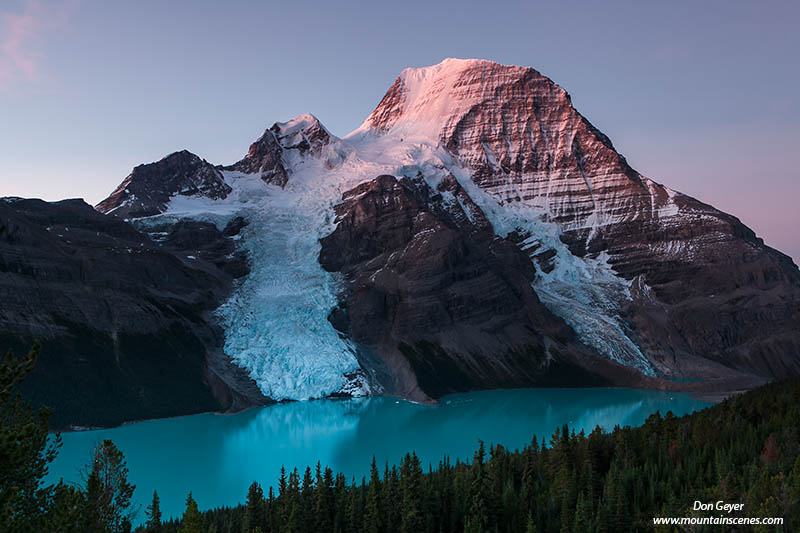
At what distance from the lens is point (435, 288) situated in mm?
149000

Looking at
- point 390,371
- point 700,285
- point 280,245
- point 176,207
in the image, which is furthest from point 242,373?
point 700,285

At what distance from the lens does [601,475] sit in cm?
5491

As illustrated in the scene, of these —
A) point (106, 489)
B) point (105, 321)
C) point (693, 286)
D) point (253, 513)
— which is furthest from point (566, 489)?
point (693, 286)

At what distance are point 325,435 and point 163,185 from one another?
113781mm

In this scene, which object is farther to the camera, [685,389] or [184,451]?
[685,389]

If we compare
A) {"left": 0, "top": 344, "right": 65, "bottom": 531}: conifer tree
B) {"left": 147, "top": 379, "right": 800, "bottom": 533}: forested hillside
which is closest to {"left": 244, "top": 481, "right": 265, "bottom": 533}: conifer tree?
{"left": 147, "top": 379, "right": 800, "bottom": 533}: forested hillside

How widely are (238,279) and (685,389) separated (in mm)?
89998

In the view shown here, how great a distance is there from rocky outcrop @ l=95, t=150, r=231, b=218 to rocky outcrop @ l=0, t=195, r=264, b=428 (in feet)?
92.0

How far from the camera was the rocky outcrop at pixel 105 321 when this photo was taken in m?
97.0

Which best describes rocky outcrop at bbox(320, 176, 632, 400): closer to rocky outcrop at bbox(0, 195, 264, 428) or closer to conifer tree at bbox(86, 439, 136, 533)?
rocky outcrop at bbox(0, 195, 264, 428)

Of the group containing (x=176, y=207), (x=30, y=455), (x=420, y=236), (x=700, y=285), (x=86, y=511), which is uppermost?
(x=176, y=207)

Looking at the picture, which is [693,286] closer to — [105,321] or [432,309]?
[432,309]

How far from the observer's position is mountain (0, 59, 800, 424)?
12950 centimetres

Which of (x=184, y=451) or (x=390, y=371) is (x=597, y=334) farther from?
(x=184, y=451)
